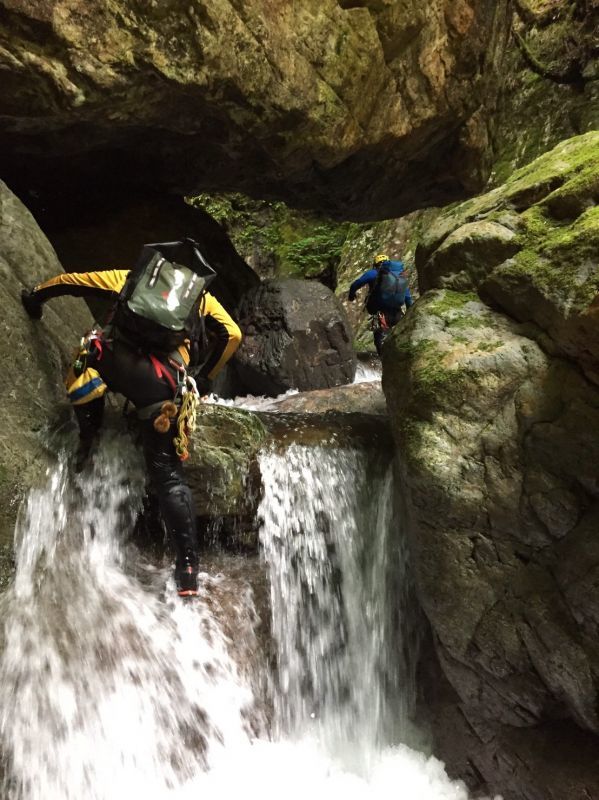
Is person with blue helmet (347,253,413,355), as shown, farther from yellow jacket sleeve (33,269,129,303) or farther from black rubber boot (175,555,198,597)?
black rubber boot (175,555,198,597)

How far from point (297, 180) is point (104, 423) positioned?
5888 mm

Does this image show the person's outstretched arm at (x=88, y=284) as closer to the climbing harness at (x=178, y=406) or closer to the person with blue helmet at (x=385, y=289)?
the climbing harness at (x=178, y=406)

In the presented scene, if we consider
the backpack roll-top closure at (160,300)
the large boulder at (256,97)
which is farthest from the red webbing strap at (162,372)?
the large boulder at (256,97)

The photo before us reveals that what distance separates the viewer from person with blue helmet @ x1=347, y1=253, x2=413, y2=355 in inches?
381

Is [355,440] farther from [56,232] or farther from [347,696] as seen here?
[56,232]

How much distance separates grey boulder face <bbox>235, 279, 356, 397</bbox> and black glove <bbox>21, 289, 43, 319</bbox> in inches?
195

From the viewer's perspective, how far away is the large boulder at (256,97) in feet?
17.0

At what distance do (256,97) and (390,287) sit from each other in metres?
4.34

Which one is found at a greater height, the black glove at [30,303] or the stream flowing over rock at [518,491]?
the black glove at [30,303]

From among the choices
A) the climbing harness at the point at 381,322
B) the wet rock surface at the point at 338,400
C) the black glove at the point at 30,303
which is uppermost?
the climbing harness at the point at 381,322

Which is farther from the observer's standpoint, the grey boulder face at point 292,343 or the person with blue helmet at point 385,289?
the person with blue helmet at point 385,289

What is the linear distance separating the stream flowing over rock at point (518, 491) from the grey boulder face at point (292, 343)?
16.8 feet

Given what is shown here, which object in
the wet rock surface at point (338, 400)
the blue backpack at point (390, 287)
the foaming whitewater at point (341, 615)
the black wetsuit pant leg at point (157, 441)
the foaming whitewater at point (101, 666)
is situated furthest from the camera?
the blue backpack at point (390, 287)

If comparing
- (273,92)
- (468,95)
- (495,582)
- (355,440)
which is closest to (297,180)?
(273,92)
